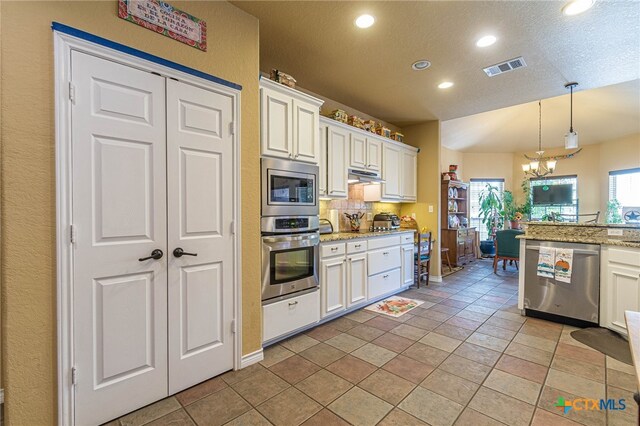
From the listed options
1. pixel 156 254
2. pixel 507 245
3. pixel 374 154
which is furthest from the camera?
pixel 507 245

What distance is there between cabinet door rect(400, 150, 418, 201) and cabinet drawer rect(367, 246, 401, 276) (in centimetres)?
115

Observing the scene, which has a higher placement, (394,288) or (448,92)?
(448,92)

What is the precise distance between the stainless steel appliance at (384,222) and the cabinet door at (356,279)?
3.04 ft

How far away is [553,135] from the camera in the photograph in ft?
22.4

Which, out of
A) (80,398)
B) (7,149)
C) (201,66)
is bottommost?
(80,398)

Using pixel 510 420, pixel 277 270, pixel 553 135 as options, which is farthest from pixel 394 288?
pixel 553 135

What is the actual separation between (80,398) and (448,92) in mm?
4545

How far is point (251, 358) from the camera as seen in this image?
2283 millimetres

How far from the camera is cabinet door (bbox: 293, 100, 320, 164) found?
2750mm

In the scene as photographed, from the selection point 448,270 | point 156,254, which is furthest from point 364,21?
point 448,270

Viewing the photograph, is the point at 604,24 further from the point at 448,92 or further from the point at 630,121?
the point at 630,121

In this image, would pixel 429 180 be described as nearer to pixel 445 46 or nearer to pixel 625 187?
pixel 445 46

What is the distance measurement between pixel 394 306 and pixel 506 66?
3.04 metres

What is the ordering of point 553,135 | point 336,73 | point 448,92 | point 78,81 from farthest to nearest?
point 553,135 < point 448,92 < point 336,73 < point 78,81
